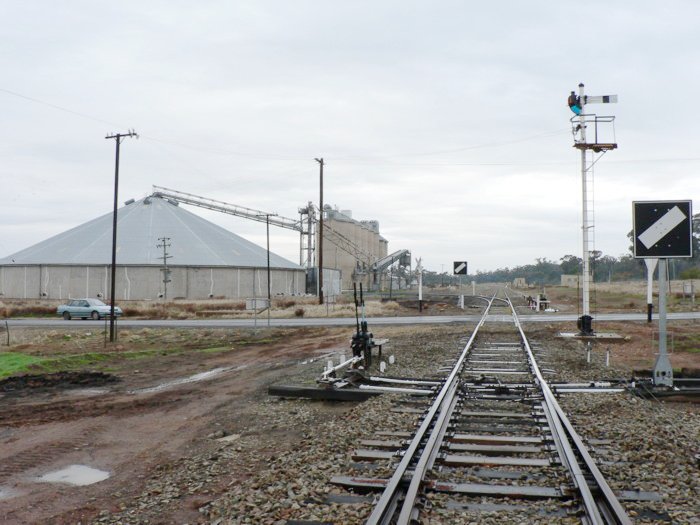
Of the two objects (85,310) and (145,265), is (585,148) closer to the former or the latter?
(85,310)

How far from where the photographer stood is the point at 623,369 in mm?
14727

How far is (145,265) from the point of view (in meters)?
76.9

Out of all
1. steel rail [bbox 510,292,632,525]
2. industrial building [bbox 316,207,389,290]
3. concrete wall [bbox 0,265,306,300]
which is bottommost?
steel rail [bbox 510,292,632,525]

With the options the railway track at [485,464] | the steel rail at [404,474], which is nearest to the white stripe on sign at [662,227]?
the railway track at [485,464]

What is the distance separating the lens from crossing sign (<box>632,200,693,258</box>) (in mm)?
10469

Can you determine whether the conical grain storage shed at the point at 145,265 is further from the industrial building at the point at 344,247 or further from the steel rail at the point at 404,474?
the steel rail at the point at 404,474

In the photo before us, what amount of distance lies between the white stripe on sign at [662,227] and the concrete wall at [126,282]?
65.6m

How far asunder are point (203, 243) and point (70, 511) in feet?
270

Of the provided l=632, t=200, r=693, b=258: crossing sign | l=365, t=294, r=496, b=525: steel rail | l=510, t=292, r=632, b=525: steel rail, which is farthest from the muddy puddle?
l=632, t=200, r=693, b=258: crossing sign

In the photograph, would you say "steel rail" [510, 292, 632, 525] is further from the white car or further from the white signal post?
the white car

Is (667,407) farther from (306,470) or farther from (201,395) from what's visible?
(201,395)

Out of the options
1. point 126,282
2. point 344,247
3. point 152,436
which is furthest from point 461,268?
point 344,247

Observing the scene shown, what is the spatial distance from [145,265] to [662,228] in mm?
72744

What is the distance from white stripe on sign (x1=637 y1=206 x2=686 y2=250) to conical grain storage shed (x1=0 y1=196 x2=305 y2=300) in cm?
6900
